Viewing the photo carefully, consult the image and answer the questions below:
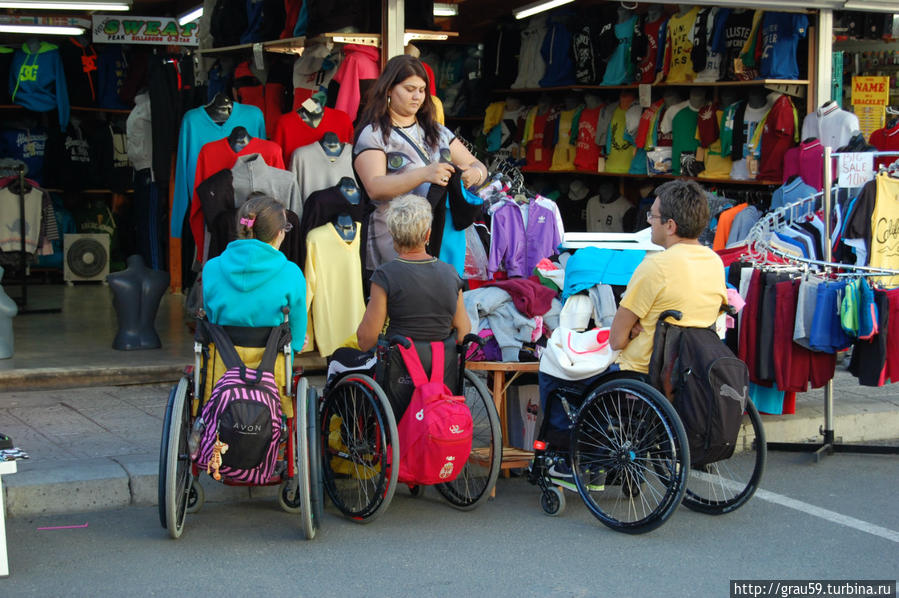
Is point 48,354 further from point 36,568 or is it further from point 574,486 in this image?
point 574,486

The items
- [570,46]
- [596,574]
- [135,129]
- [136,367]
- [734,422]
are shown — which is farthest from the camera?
[570,46]

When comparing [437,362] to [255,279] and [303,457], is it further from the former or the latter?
[255,279]

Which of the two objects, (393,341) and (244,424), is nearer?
(244,424)

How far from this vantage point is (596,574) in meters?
4.53

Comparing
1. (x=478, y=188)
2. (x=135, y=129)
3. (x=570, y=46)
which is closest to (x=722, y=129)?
(x=570, y=46)


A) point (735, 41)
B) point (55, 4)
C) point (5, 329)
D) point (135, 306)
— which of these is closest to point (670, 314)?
point (135, 306)

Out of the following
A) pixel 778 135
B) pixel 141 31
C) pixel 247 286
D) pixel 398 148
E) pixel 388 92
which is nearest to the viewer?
pixel 247 286

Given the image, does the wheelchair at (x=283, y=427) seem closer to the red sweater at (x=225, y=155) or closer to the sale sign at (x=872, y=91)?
the red sweater at (x=225, y=155)

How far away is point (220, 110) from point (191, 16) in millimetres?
4189

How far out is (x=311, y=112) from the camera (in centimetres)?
802

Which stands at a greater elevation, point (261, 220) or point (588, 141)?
point (588, 141)

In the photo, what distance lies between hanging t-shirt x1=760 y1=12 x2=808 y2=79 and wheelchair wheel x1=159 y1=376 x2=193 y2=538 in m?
6.84

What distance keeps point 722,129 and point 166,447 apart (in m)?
7.64

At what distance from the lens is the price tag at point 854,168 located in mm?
6836
